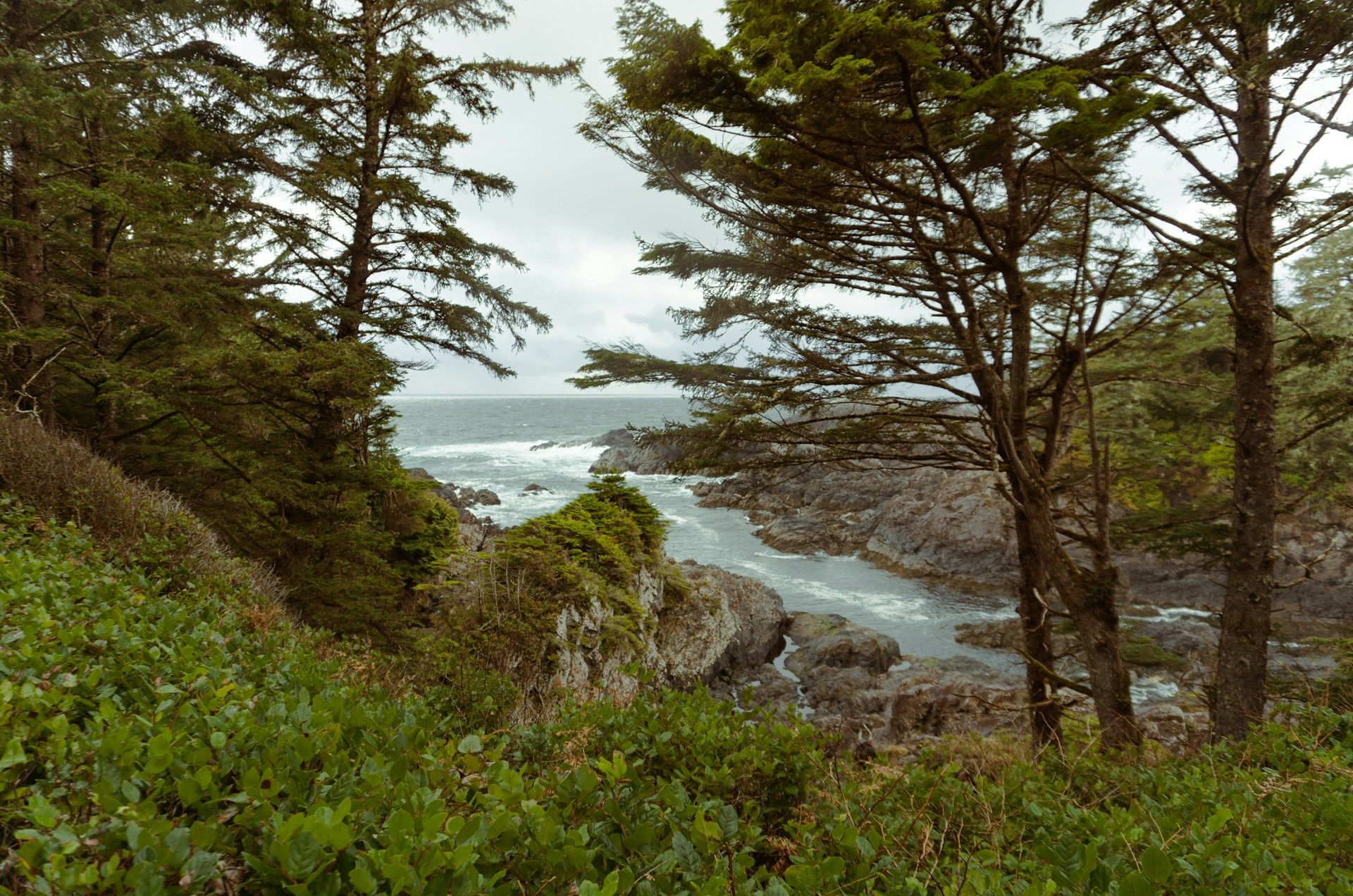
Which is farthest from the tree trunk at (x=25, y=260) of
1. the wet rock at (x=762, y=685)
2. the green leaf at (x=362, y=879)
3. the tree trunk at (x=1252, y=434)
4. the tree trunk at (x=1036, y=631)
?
the tree trunk at (x=1252, y=434)

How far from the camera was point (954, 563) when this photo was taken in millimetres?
21031

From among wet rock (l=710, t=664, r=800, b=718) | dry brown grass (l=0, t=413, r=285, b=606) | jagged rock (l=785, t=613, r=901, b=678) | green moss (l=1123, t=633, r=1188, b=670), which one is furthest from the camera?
jagged rock (l=785, t=613, r=901, b=678)

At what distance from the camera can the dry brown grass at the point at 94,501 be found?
196 inches

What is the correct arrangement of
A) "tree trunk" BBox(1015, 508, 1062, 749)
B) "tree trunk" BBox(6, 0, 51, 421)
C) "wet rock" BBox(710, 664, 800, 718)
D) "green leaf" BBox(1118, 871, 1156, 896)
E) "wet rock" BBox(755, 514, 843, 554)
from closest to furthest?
"green leaf" BBox(1118, 871, 1156, 896)
"tree trunk" BBox(1015, 508, 1062, 749)
"tree trunk" BBox(6, 0, 51, 421)
"wet rock" BBox(710, 664, 800, 718)
"wet rock" BBox(755, 514, 843, 554)

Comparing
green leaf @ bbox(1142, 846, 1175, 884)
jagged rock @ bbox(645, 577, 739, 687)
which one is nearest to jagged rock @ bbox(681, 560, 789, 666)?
jagged rock @ bbox(645, 577, 739, 687)

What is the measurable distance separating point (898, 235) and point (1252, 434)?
3614 millimetres

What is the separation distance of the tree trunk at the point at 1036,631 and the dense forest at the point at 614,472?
7 centimetres

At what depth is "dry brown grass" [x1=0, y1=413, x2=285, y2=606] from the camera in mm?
4977

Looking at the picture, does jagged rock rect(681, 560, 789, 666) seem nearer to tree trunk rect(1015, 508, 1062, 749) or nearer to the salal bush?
tree trunk rect(1015, 508, 1062, 749)

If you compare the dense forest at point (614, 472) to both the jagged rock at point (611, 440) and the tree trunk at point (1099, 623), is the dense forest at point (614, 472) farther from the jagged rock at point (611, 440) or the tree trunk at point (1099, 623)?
the jagged rock at point (611, 440)

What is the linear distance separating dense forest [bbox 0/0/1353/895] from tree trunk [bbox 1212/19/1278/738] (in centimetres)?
4

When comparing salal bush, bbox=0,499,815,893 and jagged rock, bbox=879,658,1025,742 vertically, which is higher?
salal bush, bbox=0,499,815,893

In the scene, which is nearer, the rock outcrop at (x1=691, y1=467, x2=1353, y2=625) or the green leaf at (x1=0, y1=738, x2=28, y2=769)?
the green leaf at (x1=0, y1=738, x2=28, y2=769)

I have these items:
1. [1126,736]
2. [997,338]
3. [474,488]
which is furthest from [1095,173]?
[474,488]
